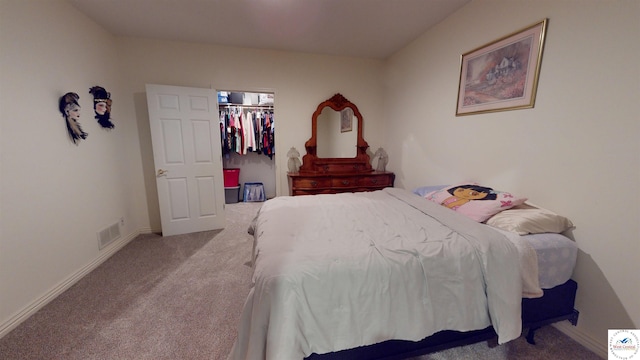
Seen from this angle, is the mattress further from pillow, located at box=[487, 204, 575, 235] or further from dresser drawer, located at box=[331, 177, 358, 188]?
dresser drawer, located at box=[331, 177, 358, 188]

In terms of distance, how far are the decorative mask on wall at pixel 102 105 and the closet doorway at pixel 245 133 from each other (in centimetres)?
181

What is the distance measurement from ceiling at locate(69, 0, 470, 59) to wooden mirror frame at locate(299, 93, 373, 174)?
2.45 feet

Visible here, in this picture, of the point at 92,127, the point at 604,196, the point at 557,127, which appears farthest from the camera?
the point at 92,127

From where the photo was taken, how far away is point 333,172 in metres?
3.44

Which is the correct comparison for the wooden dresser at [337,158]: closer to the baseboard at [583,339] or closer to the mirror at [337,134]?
the mirror at [337,134]

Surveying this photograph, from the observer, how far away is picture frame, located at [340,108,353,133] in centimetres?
362

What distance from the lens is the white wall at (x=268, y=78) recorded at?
291cm

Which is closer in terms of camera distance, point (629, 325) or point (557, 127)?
point (629, 325)

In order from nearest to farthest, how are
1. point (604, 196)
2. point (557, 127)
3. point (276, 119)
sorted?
point (604, 196) < point (557, 127) < point (276, 119)

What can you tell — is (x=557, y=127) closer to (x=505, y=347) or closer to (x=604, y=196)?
(x=604, y=196)

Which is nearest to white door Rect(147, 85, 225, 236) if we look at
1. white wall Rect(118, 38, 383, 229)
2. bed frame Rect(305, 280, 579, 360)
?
white wall Rect(118, 38, 383, 229)

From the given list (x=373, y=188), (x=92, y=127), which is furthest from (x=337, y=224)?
(x=92, y=127)

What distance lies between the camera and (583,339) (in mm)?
1437

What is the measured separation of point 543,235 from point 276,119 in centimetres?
307
